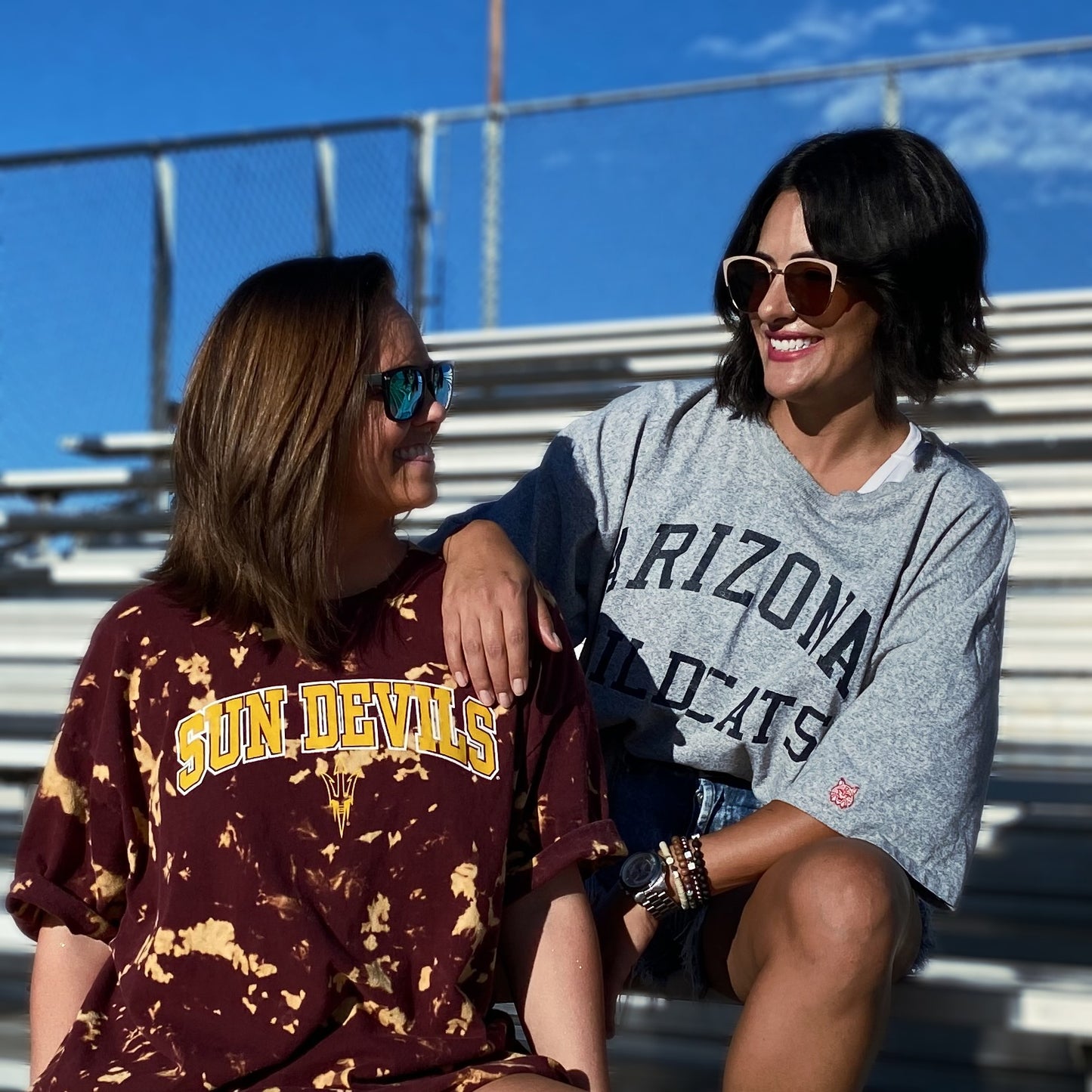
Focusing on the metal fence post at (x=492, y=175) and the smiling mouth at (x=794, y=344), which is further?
the metal fence post at (x=492, y=175)

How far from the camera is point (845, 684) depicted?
1651 millimetres

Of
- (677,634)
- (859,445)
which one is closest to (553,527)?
(677,634)

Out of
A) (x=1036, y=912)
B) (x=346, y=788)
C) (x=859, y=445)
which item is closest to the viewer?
(x=346, y=788)

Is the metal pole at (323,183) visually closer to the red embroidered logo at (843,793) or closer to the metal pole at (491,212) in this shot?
the metal pole at (491,212)

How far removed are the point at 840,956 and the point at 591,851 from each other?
25cm

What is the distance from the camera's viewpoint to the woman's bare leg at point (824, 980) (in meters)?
1.32

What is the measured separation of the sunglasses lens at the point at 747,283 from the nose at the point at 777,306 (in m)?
0.01

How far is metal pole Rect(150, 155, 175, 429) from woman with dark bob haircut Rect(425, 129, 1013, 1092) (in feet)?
13.2

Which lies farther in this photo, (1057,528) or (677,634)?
(1057,528)

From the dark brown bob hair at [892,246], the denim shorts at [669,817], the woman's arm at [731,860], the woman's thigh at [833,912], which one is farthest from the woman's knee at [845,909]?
the dark brown bob hair at [892,246]

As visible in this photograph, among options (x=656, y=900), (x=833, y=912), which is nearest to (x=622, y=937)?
(x=656, y=900)

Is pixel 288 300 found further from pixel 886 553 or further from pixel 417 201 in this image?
pixel 417 201

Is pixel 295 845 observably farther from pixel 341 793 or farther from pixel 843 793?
pixel 843 793

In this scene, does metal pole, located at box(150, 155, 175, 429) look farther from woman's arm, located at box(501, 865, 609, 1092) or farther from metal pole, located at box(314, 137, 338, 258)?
woman's arm, located at box(501, 865, 609, 1092)
